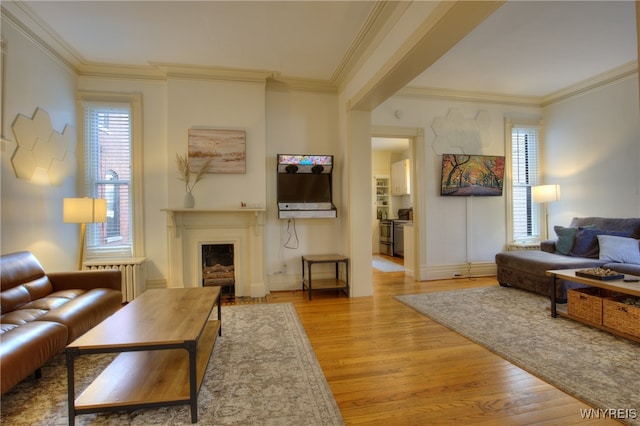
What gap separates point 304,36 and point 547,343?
3.81 meters

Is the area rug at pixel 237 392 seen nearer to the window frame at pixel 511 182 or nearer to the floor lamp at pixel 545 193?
the window frame at pixel 511 182

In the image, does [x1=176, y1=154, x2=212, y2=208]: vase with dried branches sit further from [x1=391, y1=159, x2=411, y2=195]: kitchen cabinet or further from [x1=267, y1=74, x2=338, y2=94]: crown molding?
[x1=391, y1=159, x2=411, y2=195]: kitchen cabinet

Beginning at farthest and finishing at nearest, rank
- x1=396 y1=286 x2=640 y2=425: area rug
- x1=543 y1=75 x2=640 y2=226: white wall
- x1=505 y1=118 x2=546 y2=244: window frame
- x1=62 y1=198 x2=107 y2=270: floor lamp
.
A: x1=505 y1=118 x2=546 y2=244: window frame < x1=543 y1=75 x2=640 y2=226: white wall < x1=62 y1=198 x2=107 y2=270: floor lamp < x1=396 y1=286 x2=640 y2=425: area rug

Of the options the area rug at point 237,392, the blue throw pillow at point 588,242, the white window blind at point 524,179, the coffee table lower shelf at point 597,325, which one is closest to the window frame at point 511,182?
the white window blind at point 524,179

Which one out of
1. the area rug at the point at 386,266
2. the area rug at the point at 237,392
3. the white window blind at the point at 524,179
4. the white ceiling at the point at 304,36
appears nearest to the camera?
the area rug at the point at 237,392

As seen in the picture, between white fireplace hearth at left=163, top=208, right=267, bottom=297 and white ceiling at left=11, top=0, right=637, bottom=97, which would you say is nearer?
white ceiling at left=11, top=0, right=637, bottom=97

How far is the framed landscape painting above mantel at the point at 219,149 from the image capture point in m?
4.14

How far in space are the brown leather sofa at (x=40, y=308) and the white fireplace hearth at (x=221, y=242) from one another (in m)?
0.99

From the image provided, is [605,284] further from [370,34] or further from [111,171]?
[111,171]

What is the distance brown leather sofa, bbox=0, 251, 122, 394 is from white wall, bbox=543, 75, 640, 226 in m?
6.53

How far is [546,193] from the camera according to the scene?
509 centimetres

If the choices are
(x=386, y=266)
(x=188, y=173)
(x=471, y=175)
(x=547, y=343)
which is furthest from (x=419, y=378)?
(x=386, y=266)

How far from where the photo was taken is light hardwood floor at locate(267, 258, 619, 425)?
177cm

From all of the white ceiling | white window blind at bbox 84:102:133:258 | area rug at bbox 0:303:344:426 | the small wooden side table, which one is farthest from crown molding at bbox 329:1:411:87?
area rug at bbox 0:303:344:426
